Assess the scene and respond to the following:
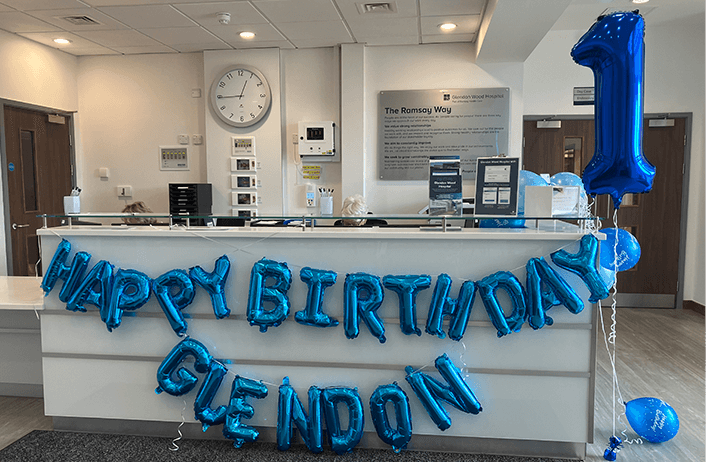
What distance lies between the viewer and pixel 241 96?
524cm

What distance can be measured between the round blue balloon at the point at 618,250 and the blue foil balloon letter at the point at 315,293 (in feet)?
3.98

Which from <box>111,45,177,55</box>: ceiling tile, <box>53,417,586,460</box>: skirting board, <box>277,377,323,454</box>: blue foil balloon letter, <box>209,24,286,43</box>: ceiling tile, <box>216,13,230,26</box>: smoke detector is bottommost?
<box>53,417,586,460</box>: skirting board

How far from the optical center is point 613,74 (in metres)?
2.08

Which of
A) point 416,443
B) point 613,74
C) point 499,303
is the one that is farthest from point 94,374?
point 613,74

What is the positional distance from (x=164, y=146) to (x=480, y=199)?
4.25 m

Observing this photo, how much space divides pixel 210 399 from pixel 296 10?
304 centimetres

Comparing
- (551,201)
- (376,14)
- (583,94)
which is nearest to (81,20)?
(376,14)

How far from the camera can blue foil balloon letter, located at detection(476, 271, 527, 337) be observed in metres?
2.18

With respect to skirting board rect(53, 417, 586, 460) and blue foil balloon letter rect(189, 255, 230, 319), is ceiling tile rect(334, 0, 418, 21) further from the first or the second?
skirting board rect(53, 417, 586, 460)

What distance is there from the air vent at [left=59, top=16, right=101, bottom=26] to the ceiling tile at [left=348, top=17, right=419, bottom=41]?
7.16ft

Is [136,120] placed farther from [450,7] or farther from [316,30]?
[450,7]

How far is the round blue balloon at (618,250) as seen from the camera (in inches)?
89.2

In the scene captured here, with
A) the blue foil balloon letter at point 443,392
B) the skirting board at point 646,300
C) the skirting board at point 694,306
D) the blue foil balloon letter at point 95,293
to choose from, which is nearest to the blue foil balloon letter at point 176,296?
the blue foil balloon letter at point 95,293

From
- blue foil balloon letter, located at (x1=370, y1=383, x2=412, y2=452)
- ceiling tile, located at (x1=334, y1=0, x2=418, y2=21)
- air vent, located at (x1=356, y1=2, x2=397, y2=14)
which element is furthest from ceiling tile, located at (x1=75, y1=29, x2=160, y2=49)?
blue foil balloon letter, located at (x1=370, y1=383, x2=412, y2=452)
